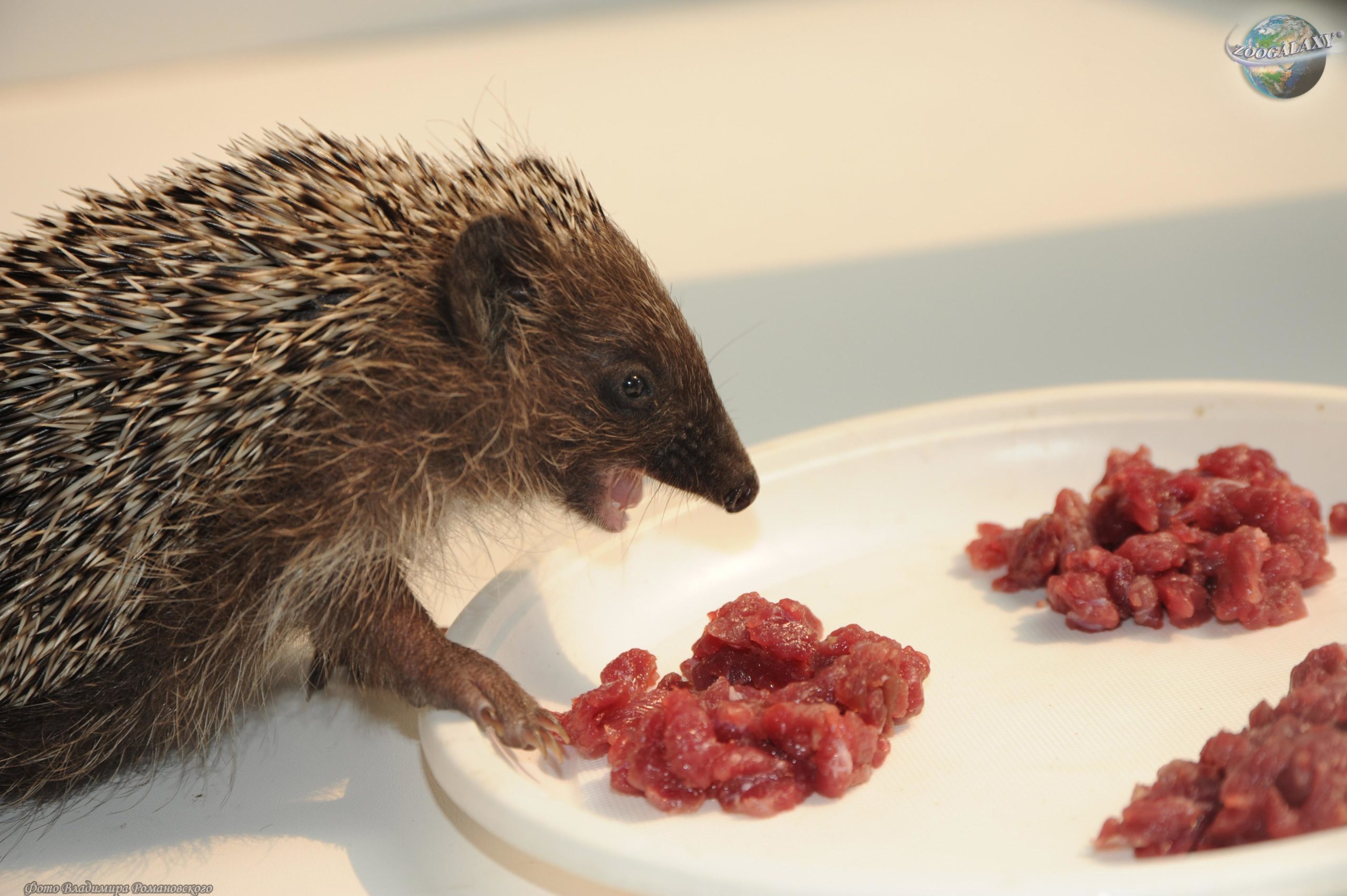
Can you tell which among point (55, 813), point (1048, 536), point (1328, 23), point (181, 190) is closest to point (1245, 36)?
point (1328, 23)

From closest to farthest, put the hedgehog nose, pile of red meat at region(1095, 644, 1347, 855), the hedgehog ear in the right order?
pile of red meat at region(1095, 644, 1347, 855)
the hedgehog ear
the hedgehog nose

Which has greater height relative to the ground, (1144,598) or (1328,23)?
(1328,23)

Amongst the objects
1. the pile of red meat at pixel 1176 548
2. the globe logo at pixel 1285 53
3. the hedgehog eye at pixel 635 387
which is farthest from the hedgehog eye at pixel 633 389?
the globe logo at pixel 1285 53

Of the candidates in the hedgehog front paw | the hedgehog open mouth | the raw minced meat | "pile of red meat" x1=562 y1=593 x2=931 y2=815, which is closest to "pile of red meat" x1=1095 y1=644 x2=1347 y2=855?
"pile of red meat" x1=562 y1=593 x2=931 y2=815

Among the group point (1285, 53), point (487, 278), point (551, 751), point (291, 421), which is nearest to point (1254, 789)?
point (551, 751)

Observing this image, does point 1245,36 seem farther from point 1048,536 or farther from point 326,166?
point 326,166

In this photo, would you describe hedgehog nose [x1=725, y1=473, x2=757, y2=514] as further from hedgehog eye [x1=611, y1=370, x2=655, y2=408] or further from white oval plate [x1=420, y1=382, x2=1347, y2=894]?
white oval plate [x1=420, y1=382, x2=1347, y2=894]
